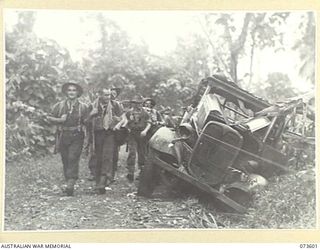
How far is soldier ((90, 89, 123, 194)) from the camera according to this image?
9.93 ft

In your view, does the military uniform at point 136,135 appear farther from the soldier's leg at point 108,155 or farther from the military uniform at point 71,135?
the military uniform at point 71,135

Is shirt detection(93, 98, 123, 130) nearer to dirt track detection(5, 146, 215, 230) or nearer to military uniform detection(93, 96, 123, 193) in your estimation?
military uniform detection(93, 96, 123, 193)

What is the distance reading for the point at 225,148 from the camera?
294 centimetres

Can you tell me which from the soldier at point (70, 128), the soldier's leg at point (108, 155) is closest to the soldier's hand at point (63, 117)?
the soldier at point (70, 128)

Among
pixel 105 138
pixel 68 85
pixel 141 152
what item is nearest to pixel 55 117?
pixel 68 85

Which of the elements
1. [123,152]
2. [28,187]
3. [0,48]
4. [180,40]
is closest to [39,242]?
[28,187]

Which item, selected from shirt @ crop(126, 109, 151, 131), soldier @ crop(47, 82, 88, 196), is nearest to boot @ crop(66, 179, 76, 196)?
soldier @ crop(47, 82, 88, 196)

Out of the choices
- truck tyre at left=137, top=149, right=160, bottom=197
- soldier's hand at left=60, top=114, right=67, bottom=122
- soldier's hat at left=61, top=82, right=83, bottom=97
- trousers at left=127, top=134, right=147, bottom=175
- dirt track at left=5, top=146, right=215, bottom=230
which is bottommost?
dirt track at left=5, top=146, right=215, bottom=230

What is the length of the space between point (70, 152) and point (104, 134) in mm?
212

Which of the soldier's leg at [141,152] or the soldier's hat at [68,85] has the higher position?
the soldier's hat at [68,85]

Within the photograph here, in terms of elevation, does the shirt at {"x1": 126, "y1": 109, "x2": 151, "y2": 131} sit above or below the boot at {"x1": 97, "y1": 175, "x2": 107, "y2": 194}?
above

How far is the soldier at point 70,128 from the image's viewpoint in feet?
9.84

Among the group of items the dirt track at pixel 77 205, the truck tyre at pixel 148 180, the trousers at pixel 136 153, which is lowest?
the dirt track at pixel 77 205

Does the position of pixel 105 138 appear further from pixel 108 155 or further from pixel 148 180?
pixel 148 180
